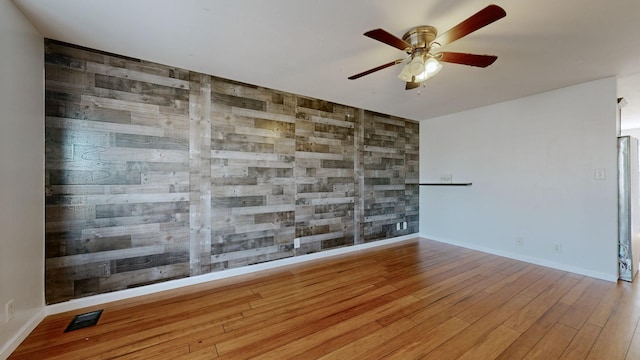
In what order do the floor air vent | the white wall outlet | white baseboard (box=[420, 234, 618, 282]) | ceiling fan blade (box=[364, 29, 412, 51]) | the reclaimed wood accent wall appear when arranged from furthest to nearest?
1. the white wall outlet
2. white baseboard (box=[420, 234, 618, 282])
3. the reclaimed wood accent wall
4. the floor air vent
5. ceiling fan blade (box=[364, 29, 412, 51])

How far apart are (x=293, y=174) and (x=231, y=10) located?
86.2 inches

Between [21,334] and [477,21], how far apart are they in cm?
400

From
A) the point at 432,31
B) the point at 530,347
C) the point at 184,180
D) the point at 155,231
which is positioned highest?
the point at 432,31

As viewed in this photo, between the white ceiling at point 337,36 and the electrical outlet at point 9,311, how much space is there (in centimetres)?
219

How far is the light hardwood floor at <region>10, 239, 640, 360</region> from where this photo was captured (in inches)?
71.1

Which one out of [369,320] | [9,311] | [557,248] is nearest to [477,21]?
[369,320]

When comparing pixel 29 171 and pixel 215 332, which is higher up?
pixel 29 171

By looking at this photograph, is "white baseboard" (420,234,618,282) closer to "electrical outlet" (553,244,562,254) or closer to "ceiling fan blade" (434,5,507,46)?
"electrical outlet" (553,244,562,254)

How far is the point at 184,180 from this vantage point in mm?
2875

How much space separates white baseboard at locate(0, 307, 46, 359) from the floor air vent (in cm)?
24

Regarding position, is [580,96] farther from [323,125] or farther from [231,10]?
[231,10]

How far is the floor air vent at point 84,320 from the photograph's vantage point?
2.09 meters

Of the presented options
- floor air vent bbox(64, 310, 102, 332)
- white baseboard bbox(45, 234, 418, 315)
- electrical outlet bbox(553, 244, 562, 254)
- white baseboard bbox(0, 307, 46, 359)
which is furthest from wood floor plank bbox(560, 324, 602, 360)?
white baseboard bbox(0, 307, 46, 359)

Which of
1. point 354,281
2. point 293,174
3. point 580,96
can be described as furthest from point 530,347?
point 580,96
